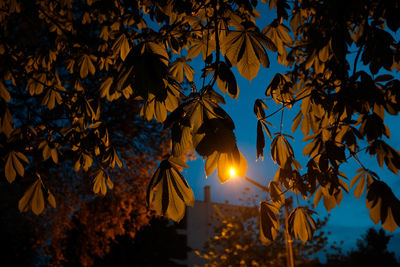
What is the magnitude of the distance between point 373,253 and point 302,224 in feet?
173

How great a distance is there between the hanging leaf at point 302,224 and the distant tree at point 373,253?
41.6 meters

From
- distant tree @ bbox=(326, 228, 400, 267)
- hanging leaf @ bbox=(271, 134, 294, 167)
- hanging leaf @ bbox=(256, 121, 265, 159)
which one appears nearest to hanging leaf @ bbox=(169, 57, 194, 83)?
hanging leaf @ bbox=(271, 134, 294, 167)

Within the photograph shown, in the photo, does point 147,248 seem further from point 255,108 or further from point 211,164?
point 211,164

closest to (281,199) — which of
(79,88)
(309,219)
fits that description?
(309,219)

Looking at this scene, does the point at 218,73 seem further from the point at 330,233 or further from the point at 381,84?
the point at 330,233

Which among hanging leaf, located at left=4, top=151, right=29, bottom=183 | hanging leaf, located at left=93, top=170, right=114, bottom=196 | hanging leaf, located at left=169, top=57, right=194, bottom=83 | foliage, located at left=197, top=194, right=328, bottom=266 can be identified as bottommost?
foliage, located at left=197, top=194, right=328, bottom=266

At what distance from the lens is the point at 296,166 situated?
2.28m

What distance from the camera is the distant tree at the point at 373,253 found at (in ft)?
130

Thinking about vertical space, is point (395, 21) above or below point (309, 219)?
above

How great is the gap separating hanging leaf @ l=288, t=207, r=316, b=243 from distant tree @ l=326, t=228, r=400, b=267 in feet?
137

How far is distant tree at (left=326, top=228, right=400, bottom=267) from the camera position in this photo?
130 ft

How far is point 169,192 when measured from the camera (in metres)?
1.25

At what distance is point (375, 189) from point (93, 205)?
42.3ft

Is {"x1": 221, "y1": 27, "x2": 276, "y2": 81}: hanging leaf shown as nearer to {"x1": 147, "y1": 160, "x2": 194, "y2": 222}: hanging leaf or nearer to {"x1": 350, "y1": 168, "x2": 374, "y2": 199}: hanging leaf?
{"x1": 147, "y1": 160, "x2": 194, "y2": 222}: hanging leaf
